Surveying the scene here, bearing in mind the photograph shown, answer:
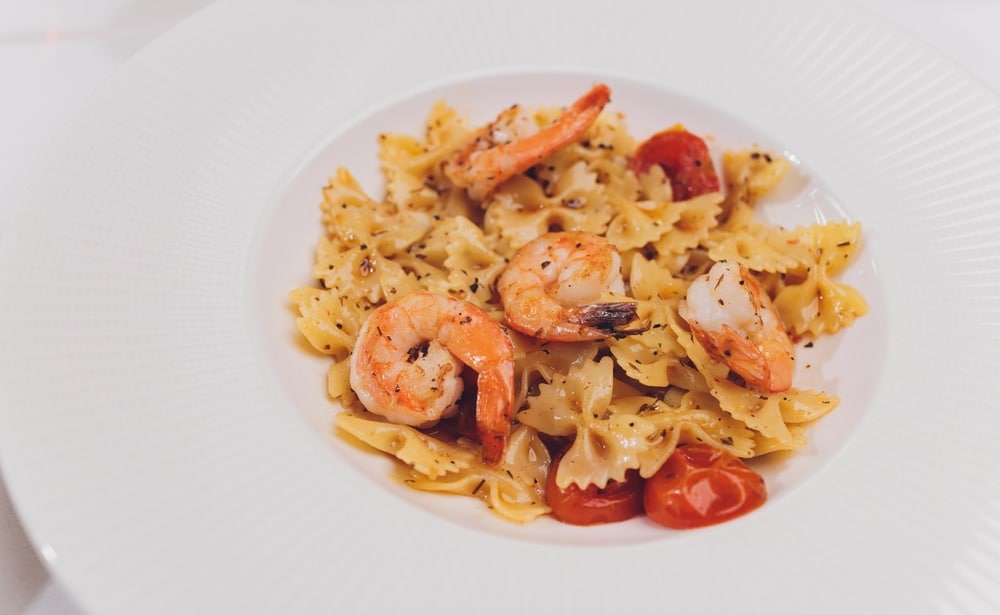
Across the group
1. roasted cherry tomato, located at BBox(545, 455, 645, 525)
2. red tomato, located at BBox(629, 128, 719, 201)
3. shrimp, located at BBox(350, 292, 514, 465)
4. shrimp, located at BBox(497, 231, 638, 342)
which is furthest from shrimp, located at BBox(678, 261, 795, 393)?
red tomato, located at BBox(629, 128, 719, 201)

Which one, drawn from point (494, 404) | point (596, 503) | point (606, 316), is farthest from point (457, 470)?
point (606, 316)

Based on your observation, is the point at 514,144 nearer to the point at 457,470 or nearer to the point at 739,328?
the point at 739,328

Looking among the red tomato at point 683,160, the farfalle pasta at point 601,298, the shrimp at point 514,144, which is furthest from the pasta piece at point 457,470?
the red tomato at point 683,160

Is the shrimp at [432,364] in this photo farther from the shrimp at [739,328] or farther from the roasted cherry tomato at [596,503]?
the shrimp at [739,328]

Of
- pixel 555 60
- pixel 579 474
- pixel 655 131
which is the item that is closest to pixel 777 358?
pixel 579 474

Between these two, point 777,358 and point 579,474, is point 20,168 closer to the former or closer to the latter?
point 579,474

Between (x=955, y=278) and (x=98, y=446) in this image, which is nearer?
(x=98, y=446)
